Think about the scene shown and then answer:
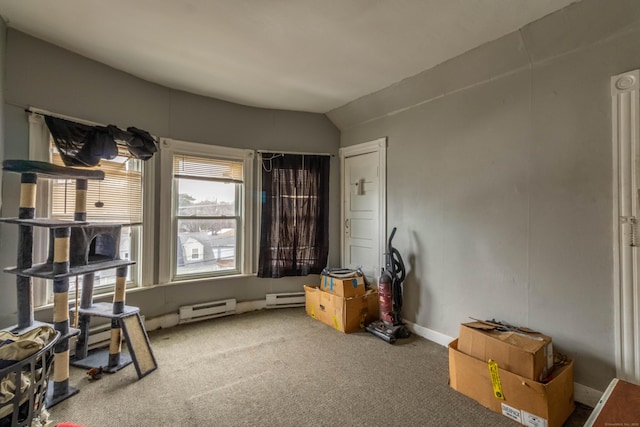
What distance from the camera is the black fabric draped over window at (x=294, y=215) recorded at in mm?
3778

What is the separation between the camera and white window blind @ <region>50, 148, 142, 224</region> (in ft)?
8.18

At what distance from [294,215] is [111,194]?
6.52 feet

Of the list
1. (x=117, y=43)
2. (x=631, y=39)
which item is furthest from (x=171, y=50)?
(x=631, y=39)

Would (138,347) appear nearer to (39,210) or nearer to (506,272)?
(39,210)

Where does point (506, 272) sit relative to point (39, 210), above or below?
below

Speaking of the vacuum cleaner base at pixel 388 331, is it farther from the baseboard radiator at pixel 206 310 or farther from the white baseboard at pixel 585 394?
the baseboard radiator at pixel 206 310

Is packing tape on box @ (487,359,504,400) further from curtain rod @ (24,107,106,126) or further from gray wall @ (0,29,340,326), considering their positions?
curtain rod @ (24,107,106,126)

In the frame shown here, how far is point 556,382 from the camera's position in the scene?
1758mm

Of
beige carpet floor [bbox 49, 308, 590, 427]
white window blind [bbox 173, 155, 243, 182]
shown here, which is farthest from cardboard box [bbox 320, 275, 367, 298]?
white window blind [bbox 173, 155, 243, 182]

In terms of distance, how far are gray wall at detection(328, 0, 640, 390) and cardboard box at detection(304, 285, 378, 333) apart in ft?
1.37

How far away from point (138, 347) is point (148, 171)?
170 centimetres

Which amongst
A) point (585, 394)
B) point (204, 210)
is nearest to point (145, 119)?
point (204, 210)

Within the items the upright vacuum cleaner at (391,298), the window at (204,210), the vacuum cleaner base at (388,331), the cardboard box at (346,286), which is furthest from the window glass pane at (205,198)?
the vacuum cleaner base at (388,331)

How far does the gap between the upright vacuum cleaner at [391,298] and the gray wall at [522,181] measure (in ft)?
0.44
